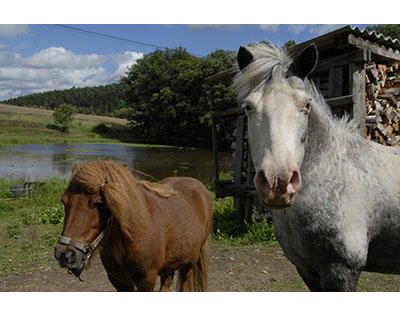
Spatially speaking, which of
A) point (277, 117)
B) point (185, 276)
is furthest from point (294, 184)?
point (185, 276)

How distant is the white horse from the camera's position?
1745mm

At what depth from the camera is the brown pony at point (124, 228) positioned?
2.08m

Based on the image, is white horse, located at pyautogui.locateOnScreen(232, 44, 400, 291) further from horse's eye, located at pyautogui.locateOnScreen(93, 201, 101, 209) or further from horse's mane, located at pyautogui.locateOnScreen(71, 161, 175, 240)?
horse's eye, located at pyautogui.locateOnScreen(93, 201, 101, 209)

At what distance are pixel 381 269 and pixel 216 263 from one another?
3.27 m

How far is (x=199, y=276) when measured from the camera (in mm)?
3332

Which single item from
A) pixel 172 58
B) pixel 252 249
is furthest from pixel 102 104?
pixel 252 249

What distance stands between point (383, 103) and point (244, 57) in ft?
13.7

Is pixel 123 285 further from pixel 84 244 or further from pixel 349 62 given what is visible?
pixel 349 62

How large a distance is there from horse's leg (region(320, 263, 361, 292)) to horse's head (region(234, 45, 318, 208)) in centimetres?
67

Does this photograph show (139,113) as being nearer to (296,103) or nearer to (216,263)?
(216,263)

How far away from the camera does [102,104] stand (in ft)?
375

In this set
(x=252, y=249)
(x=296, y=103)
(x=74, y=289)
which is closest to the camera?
(x=296, y=103)

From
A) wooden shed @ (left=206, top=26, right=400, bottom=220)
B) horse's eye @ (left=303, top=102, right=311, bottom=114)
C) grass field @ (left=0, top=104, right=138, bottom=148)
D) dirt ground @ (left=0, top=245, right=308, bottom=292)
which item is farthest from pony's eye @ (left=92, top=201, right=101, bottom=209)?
grass field @ (left=0, top=104, right=138, bottom=148)

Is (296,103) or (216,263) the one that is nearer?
(296,103)
